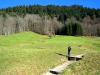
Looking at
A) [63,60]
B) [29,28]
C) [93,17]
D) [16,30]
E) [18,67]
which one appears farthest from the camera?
[93,17]

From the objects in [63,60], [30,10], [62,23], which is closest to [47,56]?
[63,60]

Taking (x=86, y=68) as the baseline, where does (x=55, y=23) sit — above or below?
above

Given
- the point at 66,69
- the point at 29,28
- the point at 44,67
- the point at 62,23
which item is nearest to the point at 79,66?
the point at 66,69

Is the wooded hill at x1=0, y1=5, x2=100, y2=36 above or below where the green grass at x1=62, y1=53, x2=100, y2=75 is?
above

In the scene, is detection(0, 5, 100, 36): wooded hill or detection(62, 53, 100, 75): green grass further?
detection(0, 5, 100, 36): wooded hill

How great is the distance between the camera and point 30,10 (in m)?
196

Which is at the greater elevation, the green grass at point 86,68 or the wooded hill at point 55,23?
the wooded hill at point 55,23

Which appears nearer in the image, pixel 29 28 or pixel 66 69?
pixel 66 69

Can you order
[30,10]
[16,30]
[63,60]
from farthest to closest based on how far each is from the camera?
[30,10], [16,30], [63,60]

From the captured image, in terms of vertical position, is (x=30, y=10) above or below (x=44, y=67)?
above

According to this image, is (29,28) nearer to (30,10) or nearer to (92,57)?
(30,10)

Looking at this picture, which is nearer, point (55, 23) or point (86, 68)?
point (86, 68)

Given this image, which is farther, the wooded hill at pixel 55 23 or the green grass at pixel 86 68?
the wooded hill at pixel 55 23

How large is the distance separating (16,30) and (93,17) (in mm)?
53006
